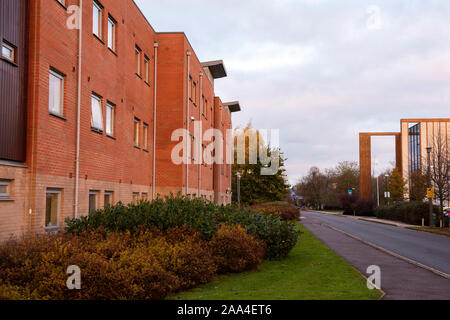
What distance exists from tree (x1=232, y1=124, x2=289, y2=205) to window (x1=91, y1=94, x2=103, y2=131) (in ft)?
113

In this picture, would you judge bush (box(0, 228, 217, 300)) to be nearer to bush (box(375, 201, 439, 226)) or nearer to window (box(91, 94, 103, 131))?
window (box(91, 94, 103, 131))

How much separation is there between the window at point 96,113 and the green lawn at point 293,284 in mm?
7215

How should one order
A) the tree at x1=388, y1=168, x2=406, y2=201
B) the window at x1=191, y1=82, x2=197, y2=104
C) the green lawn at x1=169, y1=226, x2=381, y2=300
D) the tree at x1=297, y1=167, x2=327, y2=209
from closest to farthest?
the green lawn at x1=169, y1=226, x2=381, y2=300 → the window at x1=191, y1=82, x2=197, y2=104 → the tree at x1=388, y1=168, x2=406, y2=201 → the tree at x1=297, y1=167, x2=327, y2=209

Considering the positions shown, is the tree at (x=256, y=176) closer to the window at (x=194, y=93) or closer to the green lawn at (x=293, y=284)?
the window at (x=194, y=93)

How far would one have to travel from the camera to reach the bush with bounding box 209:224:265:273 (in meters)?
10.6

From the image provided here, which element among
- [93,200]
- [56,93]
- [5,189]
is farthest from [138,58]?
[5,189]

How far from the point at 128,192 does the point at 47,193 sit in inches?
265

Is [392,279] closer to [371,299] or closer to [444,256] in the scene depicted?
[371,299]

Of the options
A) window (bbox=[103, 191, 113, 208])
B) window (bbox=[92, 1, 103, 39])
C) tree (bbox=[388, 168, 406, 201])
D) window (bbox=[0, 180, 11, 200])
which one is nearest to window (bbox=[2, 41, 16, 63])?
window (bbox=[0, 180, 11, 200])

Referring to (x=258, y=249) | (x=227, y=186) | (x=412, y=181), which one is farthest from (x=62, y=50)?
(x=412, y=181)

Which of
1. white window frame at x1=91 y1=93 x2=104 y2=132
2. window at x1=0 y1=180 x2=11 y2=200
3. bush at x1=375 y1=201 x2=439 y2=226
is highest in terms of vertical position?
white window frame at x1=91 y1=93 x2=104 y2=132

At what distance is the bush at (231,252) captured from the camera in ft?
34.8

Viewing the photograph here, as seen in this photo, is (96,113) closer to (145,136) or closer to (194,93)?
(145,136)

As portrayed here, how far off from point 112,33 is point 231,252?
10.5 metres
